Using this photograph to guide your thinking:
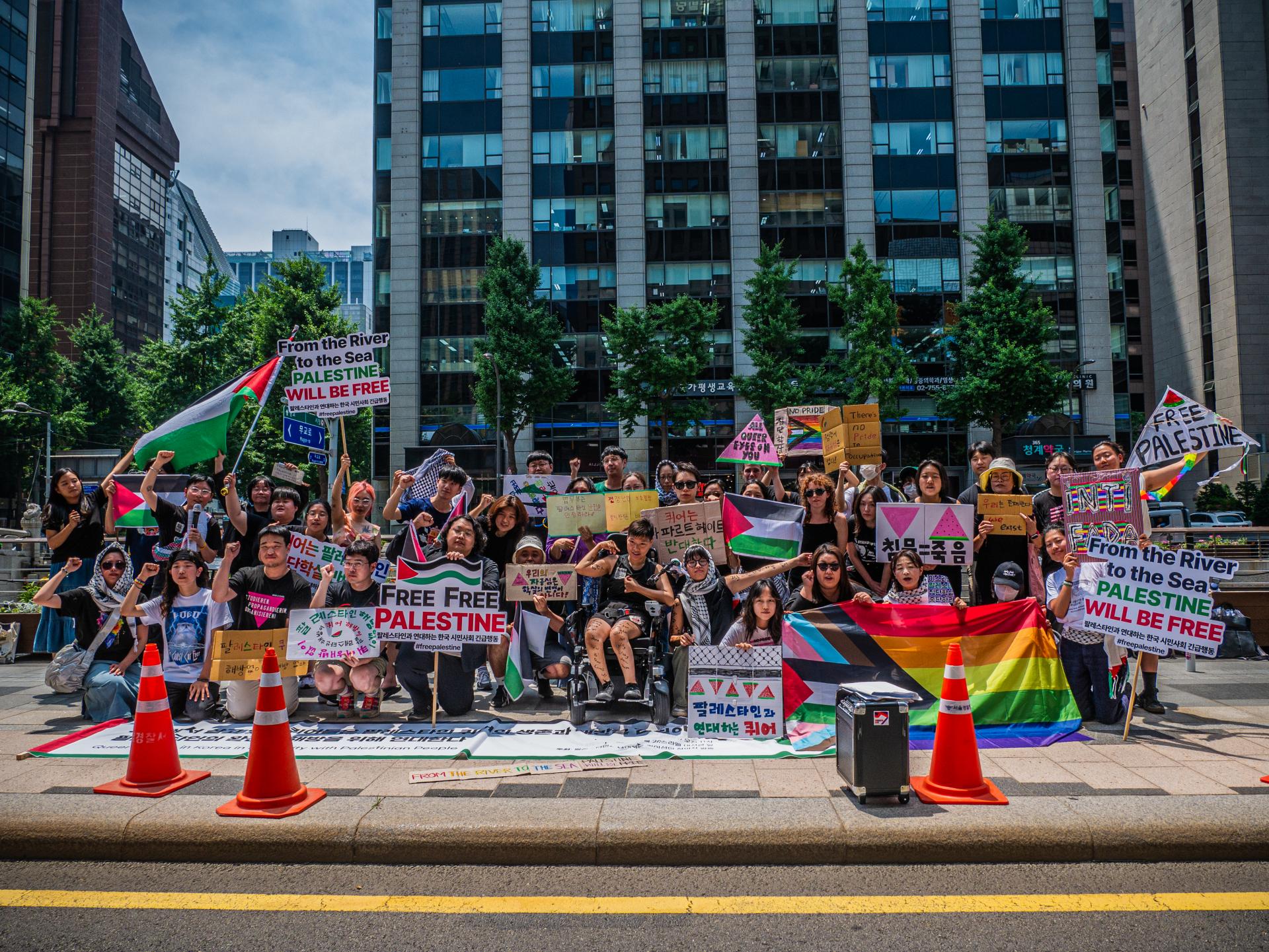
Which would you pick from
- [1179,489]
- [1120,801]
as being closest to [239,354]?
[1120,801]

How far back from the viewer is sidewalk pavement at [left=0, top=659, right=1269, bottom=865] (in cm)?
425

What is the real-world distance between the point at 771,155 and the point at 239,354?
89.0 feet

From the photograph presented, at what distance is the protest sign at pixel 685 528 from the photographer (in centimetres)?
765

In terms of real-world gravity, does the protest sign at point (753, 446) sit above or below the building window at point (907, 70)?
below

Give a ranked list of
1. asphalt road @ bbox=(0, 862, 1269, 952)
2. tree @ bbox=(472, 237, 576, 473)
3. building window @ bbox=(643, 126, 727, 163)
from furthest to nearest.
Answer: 1. building window @ bbox=(643, 126, 727, 163)
2. tree @ bbox=(472, 237, 576, 473)
3. asphalt road @ bbox=(0, 862, 1269, 952)

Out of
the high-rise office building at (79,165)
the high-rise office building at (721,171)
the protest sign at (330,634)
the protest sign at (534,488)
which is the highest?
the high-rise office building at (79,165)

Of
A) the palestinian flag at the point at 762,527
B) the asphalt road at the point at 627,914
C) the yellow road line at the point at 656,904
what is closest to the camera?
the asphalt road at the point at 627,914

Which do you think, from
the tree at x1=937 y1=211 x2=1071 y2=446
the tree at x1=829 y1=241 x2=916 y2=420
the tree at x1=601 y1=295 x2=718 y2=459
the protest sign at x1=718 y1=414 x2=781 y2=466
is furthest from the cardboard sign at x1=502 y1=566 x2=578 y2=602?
the tree at x1=937 y1=211 x2=1071 y2=446

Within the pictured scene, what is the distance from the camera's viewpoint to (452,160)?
133 ft

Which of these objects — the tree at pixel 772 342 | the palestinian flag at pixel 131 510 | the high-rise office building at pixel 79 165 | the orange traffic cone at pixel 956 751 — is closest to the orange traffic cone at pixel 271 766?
the orange traffic cone at pixel 956 751

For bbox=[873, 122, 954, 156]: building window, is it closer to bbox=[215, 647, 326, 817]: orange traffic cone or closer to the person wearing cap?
the person wearing cap

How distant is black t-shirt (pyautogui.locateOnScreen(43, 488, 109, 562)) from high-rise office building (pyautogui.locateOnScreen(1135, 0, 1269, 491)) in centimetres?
5203

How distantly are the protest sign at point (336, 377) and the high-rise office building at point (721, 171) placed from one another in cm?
2944

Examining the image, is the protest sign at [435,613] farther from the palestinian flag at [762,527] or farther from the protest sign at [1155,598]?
the protest sign at [1155,598]
